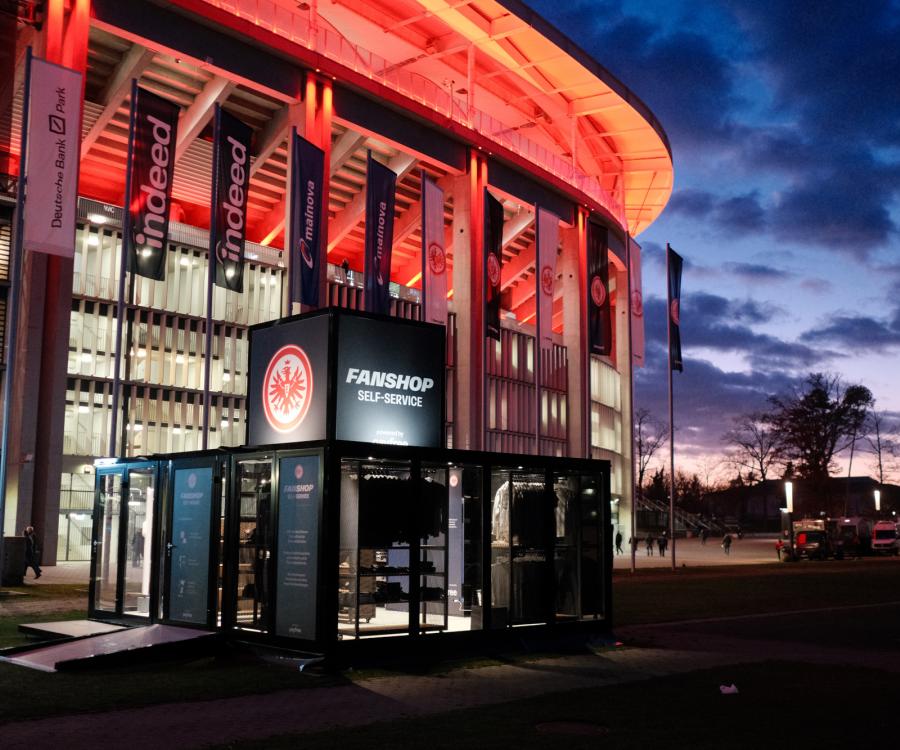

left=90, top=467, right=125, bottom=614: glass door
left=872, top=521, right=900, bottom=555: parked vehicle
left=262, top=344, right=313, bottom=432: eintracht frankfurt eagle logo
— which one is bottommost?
left=872, top=521, right=900, bottom=555: parked vehicle

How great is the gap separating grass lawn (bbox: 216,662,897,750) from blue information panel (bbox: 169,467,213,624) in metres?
5.35

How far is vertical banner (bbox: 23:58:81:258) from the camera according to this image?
22.8m

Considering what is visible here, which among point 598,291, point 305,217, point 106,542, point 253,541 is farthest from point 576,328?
point 253,541

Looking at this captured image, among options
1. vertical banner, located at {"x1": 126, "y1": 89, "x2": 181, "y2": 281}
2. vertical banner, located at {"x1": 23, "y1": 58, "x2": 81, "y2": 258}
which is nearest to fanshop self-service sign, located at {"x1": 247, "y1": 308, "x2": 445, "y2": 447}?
vertical banner, located at {"x1": 23, "y1": 58, "x2": 81, "y2": 258}

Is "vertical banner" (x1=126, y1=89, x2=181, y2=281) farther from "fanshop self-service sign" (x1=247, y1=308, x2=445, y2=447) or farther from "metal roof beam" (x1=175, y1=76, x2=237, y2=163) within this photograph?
"metal roof beam" (x1=175, y1=76, x2=237, y2=163)

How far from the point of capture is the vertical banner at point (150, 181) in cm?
2511

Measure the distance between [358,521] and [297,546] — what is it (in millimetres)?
822

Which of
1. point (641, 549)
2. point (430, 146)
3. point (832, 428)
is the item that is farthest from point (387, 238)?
point (832, 428)

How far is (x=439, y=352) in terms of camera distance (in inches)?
554

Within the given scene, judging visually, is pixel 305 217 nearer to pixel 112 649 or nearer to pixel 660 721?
pixel 112 649

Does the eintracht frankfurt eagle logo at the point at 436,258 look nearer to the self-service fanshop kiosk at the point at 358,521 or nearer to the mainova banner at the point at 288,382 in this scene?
the self-service fanshop kiosk at the point at 358,521

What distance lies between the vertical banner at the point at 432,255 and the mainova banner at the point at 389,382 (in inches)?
850

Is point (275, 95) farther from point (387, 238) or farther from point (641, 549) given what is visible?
point (641, 549)

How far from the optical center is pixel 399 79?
43375mm
